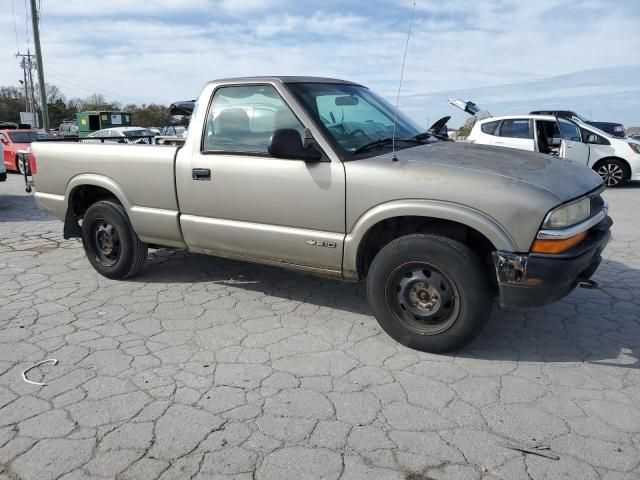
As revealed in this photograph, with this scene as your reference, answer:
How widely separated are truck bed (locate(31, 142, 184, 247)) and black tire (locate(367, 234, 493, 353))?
1.97 m

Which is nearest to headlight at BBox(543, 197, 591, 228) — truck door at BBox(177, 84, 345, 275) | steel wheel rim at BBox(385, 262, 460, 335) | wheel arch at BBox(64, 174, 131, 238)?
steel wheel rim at BBox(385, 262, 460, 335)

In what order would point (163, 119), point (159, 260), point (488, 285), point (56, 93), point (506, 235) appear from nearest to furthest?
point (506, 235) < point (488, 285) < point (159, 260) < point (163, 119) < point (56, 93)

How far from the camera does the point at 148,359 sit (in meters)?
3.50

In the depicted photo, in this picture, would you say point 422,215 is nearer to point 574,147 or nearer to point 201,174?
point 201,174

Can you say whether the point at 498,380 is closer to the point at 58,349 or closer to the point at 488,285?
the point at 488,285

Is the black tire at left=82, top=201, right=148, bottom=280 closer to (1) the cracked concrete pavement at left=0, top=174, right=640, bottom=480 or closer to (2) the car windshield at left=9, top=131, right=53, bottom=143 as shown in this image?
(1) the cracked concrete pavement at left=0, top=174, right=640, bottom=480

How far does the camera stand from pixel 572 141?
11914 mm

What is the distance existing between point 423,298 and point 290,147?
136 cm

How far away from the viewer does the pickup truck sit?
10.4 feet

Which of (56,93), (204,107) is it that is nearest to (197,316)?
(204,107)

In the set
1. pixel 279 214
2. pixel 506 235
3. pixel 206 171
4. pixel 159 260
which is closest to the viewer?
pixel 506 235

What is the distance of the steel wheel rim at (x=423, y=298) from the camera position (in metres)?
3.40

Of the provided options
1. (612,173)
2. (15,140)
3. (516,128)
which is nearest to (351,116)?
(516,128)

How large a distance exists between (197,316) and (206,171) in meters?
1.17
